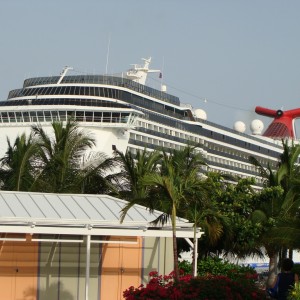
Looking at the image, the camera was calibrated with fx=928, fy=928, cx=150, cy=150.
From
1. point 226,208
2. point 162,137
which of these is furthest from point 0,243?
point 162,137

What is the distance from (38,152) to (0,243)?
13271 millimetres

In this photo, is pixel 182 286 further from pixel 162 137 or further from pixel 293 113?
pixel 293 113

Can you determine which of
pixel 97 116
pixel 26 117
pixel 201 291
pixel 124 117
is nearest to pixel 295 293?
pixel 201 291

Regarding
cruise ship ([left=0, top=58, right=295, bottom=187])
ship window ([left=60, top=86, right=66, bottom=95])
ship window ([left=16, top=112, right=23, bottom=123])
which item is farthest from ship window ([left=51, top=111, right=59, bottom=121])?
ship window ([left=60, top=86, right=66, bottom=95])

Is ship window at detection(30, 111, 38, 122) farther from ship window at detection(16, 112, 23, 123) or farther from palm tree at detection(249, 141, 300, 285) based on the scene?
palm tree at detection(249, 141, 300, 285)

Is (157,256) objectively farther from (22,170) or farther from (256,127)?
(256,127)

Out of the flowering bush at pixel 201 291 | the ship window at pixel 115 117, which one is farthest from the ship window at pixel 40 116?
the flowering bush at pixel 201 291

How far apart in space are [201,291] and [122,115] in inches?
1587

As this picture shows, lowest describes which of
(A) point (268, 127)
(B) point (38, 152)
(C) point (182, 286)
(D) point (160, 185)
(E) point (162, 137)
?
(C) point (182, 286)

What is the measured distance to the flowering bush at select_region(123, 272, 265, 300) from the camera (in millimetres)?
17281

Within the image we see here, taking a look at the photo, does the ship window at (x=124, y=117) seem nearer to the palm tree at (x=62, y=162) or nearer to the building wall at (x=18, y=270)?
the palm tree at (x=62, y=162)

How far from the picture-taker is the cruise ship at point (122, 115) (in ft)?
188

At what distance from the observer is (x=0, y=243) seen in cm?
2236

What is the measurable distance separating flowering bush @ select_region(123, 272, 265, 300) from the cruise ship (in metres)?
36.5
